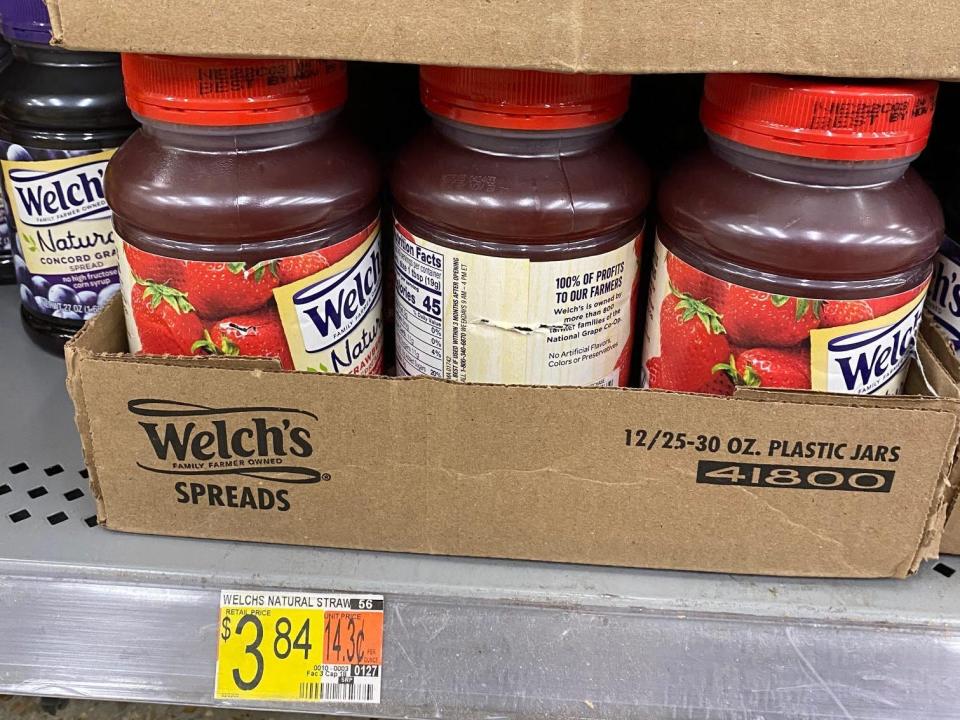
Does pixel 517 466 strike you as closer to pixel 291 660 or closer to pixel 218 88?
pixel 291 660

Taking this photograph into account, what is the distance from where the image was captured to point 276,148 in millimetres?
763

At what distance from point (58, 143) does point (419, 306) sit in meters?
0.45

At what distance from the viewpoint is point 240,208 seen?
734 millimetres

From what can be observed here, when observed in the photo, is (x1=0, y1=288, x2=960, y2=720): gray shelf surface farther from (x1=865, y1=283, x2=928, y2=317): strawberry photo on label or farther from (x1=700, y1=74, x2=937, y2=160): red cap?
(x1=700, y1=74, x2=937, y2=160): red cap

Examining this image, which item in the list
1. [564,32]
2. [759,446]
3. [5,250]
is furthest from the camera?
Answer: [5,250]

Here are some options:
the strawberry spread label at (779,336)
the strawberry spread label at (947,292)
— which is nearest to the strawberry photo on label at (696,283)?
the strawberry spread label at (779,336)

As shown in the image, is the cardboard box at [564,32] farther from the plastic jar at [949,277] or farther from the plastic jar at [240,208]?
the plastic jar at [949,277]

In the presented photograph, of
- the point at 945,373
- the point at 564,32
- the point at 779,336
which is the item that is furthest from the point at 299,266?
the point at 945,373

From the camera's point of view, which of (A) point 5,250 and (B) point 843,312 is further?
(A) point 5,250

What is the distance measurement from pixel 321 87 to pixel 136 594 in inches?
18.5

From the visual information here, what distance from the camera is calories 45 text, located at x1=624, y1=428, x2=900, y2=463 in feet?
2.34

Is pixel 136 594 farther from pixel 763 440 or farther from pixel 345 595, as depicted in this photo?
pixel 763 440

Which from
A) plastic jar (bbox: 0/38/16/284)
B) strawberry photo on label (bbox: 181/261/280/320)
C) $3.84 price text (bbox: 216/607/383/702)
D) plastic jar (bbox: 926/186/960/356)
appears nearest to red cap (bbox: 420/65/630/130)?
strawberry photo on label (bbox: 181/261/280/320)

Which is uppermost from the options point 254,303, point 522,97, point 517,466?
point 522,97
